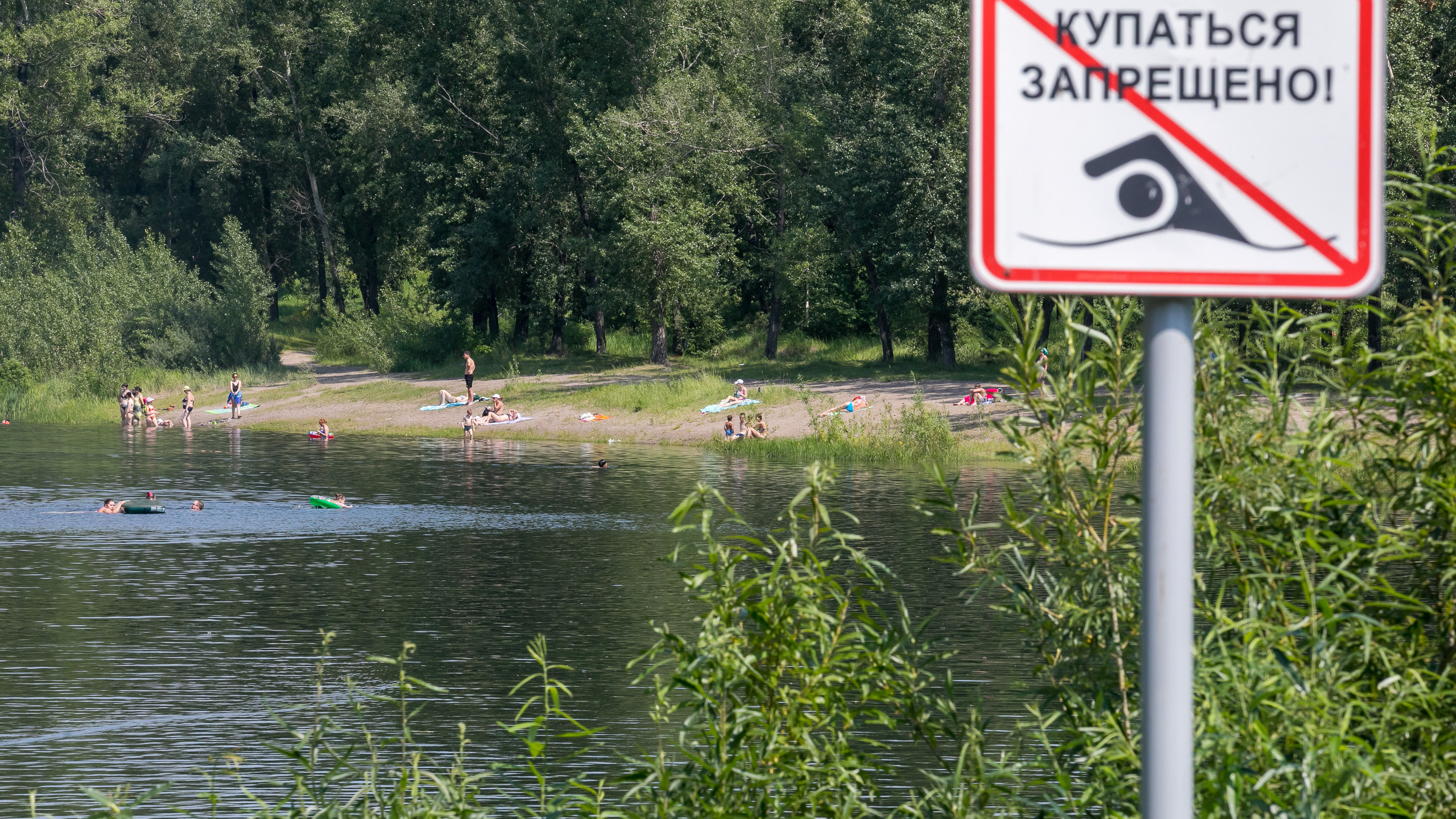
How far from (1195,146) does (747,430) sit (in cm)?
3590

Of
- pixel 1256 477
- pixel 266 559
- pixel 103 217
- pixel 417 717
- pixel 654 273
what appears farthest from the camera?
pixel 103 217

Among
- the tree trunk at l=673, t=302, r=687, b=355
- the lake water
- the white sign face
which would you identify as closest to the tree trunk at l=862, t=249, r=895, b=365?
the tree trunk at l=673, t=302, r=687, b=355

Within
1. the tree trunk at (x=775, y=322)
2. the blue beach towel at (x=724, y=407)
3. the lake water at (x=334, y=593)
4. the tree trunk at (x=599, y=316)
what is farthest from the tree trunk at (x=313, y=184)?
the lake water at (x=334, y=593)

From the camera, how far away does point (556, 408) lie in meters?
45.4

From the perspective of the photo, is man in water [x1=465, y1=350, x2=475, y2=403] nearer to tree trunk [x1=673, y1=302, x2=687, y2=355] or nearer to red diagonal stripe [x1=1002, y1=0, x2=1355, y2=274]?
tree trunk [x1=673, y1=302, x2=687, y2=355]

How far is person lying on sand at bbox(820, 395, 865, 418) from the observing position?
125 feet

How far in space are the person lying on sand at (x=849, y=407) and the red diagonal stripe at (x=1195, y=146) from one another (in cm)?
3512

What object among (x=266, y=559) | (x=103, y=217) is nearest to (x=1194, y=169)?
(x=266, y=559)

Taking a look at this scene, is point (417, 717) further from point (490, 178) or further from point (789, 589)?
point (490, 178)

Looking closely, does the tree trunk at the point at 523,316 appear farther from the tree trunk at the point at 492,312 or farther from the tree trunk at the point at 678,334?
the tree trunk at the point at 678,334

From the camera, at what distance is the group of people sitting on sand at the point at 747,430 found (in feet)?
124

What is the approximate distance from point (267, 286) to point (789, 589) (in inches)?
2235

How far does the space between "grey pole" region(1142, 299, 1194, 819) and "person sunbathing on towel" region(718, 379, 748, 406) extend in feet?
126

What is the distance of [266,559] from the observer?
22062mm
